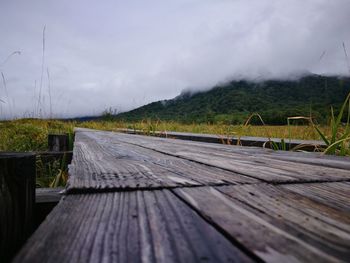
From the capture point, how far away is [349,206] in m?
0.65

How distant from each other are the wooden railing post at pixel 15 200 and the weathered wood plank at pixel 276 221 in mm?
399

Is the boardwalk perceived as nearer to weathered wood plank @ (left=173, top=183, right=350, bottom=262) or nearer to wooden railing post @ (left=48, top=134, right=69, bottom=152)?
weathered wood plank @ (left=173, top=183, right=350, bottom=262)

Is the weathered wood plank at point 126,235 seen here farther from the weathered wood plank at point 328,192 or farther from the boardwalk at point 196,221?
the weathered wood plank at point 328,192

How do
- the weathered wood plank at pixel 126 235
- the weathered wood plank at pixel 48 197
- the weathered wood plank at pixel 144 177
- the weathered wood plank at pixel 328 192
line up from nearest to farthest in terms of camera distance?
the weathered wood plank at pixel 126 235
the weathered wood plank at pixel 328 192
the weathered wood plank at pixel 144 177
the weathered wood plank at pixel 48 197

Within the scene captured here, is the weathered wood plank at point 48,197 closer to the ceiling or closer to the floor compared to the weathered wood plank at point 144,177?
closer to the floor

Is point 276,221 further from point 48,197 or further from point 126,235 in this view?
point 48,197

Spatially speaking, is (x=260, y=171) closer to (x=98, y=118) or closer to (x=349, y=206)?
(x=349, y=206)

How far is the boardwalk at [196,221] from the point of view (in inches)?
16.9

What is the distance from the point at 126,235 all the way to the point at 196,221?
0.40ft

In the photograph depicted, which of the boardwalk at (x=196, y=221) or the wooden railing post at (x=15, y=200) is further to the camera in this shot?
the wooden railing post at (x=15, y=200)

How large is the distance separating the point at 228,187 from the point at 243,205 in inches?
6.4

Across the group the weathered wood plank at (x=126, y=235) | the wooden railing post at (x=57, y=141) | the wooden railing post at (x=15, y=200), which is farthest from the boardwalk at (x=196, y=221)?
the wooden railing post at (x=57, y=141)

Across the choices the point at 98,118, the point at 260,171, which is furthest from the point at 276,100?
the point at 260,171

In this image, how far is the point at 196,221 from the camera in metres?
0.55
